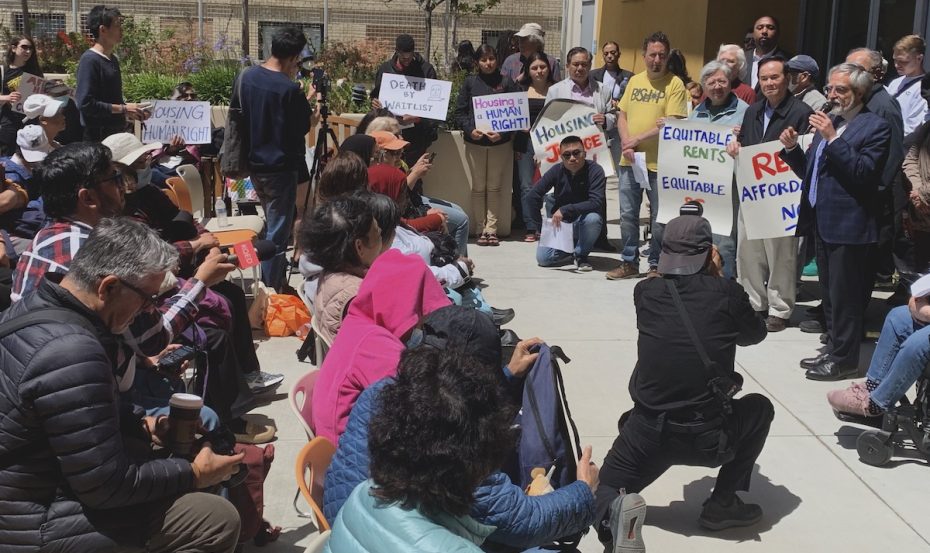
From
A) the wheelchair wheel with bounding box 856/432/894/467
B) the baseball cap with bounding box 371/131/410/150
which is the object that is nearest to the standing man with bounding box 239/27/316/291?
the baseball cap with bounding box 371/131/410/150

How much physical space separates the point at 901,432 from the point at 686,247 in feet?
6.37

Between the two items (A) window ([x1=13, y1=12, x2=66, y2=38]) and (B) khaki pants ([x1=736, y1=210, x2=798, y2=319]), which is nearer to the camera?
(B) khaki pants ([x1=736, y1=210, x2=798, y2=319])

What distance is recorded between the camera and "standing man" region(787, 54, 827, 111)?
798 cm

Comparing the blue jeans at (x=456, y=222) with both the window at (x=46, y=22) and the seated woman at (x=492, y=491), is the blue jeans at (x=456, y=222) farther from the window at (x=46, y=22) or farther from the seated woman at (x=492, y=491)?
the window at (x=46, y=22)

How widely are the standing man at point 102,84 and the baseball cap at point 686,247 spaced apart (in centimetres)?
582

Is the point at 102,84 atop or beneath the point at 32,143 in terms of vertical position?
atop

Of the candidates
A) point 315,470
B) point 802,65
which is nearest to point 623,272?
point 802,65

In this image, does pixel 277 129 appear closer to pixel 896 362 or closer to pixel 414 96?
pixel 414 96

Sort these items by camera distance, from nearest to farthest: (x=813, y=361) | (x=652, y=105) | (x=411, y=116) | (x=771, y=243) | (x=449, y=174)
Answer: (x=813, y=361) → (x=771, y=243) → (x=652, y=105) → (x=411, y=116) → (x=449, y=174)

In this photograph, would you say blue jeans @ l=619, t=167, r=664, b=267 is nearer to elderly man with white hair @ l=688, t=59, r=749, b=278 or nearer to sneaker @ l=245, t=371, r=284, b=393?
elderly man with white hair @ l=688, t=59, r=749, b=278

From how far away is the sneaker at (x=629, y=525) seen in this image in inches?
149

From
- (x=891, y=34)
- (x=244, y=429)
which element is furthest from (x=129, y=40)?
(x=244, y=429)

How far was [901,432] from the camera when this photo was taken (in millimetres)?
5438

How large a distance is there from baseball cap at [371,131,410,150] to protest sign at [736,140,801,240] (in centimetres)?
254
